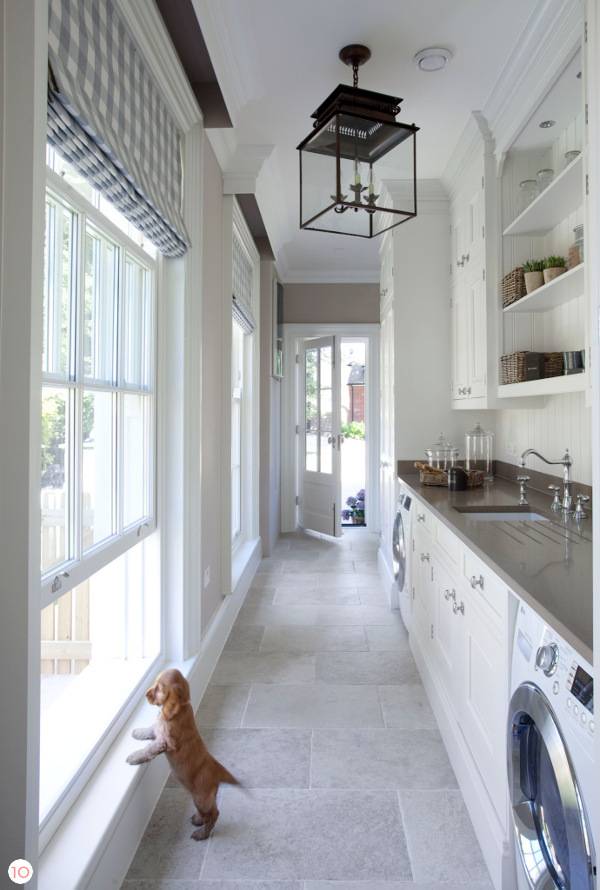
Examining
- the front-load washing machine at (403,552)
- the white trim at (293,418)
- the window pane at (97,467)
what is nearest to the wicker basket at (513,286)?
the front-load washing machine at (403,552)

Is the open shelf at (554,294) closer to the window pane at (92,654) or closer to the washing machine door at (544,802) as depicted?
the washing machine door at (544,802)

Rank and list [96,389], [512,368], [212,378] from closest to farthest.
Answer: [96,389] → [512,368] → [212,378]

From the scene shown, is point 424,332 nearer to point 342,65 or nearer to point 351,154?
point 342,65

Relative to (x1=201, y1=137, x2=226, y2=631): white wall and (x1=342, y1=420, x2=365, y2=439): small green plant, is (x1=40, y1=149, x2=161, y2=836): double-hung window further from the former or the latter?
(x1=342, y1=420, x2=365, y2=439): small green plant

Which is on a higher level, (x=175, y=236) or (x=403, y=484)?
(x=175, y=236)

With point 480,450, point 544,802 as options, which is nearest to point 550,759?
point 544,802

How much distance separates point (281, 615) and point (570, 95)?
10.2 ft

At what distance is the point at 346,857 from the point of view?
1628 millimetres

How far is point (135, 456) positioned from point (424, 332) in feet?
7.90

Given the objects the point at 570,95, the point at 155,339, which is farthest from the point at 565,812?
the point at 570,95

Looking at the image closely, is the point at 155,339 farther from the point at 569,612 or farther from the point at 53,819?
the point at 569,612

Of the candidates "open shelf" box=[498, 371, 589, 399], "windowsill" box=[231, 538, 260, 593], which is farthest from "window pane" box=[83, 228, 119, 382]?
"windowsill" box=[231, 538, 260, 593]

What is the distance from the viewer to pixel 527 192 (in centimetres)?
279

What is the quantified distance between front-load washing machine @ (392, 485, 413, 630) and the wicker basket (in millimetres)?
1217
